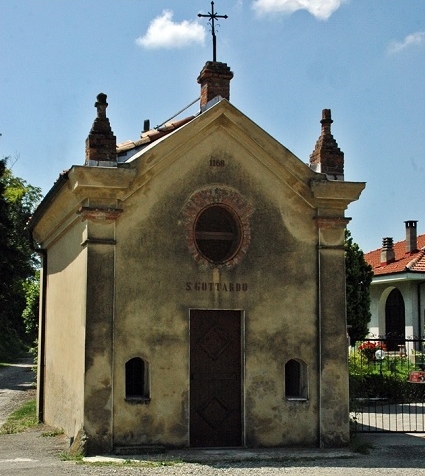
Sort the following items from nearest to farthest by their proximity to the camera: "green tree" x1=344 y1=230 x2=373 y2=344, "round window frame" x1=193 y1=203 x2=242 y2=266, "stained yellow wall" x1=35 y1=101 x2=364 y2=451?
"stained yellow wall" x1=35 y1=101 x2=364 y2=451 < "round window frame" x1=193 y1=203 x2=242 y2=266 < "green tree" x1=344 y1=230 x2=373 y2=344

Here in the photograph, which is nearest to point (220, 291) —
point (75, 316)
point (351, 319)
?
point (75, 316)

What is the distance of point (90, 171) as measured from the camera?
40.6 feet

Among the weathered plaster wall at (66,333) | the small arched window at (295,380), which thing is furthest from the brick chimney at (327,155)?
the weathered plaster wall at (66,333)

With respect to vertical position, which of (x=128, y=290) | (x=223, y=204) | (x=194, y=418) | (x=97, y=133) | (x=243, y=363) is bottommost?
(x=194, y=418)

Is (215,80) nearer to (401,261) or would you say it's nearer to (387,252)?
(401,261)

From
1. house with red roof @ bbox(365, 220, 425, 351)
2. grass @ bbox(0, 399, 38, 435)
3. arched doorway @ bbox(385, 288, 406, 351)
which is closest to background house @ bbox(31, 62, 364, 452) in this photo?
grass @ bbox(0, 399, 38, 435)

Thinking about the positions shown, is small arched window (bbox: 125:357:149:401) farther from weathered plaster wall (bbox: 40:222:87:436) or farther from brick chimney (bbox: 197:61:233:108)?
brick chimney (bbox: 197:61:233:108)

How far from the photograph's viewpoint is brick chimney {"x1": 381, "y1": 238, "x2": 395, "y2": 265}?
3831cm

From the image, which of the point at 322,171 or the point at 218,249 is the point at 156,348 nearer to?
the point at 218,249

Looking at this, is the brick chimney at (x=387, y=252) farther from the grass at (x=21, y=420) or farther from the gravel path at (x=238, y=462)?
the gravel path at (x=238, y=462)

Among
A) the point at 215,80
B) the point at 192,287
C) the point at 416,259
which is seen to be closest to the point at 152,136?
the point at 215,80

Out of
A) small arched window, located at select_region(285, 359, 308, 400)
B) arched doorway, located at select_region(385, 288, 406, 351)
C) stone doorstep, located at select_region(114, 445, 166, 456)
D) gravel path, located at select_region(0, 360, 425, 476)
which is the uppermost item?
arched doorway, located at select_region(385, 288, 406, 351)

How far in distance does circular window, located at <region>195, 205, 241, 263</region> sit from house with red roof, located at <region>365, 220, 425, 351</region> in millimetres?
20476

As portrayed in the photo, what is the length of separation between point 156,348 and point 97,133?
374cm
